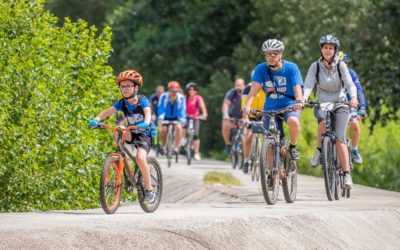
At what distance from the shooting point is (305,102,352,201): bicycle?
15109 mm

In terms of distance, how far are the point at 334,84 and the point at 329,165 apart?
3.20ft

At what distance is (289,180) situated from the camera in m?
15.2

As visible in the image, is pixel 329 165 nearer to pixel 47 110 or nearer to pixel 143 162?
pixel 143 162

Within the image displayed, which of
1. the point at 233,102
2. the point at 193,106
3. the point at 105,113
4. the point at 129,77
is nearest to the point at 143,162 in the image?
the point at 105,113

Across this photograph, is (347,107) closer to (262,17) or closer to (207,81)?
(262,17)

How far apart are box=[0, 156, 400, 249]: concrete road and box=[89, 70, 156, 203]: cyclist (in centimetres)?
58

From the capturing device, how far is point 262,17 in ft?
141

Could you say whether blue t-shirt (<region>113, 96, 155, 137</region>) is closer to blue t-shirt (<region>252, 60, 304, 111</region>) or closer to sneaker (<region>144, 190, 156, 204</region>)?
sneaker (<region>144, 190, 156, 204</region>)

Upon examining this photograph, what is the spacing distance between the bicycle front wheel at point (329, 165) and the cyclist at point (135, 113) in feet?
8.81

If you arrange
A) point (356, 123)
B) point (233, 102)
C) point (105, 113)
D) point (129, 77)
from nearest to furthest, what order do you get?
point (129, 77)
point (105, 113)
point (356, 123)
point (233, 102)

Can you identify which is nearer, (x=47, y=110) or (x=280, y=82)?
(x=280, y=82)

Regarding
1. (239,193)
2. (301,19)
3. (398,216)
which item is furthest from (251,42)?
(398,216)

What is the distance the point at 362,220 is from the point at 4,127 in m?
5.15

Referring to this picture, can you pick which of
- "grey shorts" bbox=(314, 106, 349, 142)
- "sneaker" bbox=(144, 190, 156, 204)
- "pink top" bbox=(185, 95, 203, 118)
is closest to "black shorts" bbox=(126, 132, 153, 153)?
"sneaker" bbox=(144, 190, 156, 204)
